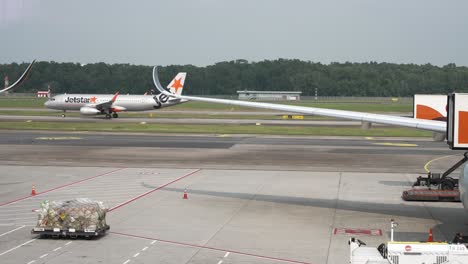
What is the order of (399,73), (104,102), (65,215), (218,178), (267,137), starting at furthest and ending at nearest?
(399,73) < (104,102) < (267,137) < (218,178) < (65,215)

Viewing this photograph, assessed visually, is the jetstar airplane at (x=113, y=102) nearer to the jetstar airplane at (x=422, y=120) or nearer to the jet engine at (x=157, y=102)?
the jet engine at (x=157, y=102)

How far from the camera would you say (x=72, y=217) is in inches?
1052

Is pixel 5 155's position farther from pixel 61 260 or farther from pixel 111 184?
pixel 61 260

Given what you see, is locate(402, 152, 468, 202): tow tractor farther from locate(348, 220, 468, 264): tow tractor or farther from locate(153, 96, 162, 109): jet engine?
locate(153, 96, 162, 109): jet engine

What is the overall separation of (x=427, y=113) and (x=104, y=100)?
265 feet

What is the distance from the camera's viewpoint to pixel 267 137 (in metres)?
77.6

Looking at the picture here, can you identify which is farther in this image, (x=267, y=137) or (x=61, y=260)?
(x=267, y=137)

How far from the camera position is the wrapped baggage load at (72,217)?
26625 millimetres

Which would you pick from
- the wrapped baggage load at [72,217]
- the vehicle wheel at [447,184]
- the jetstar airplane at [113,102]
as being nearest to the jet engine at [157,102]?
the jetstar airplane at [113,102]

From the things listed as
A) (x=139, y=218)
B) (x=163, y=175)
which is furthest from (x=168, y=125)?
(x=139, y=218)

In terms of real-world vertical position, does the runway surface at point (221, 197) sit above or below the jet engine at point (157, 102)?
below

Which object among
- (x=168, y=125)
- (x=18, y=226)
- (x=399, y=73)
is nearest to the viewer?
(x=18, y=226)

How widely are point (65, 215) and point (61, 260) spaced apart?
384cm

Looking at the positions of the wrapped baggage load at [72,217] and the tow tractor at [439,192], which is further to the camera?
the tow tractor at [439,192]
